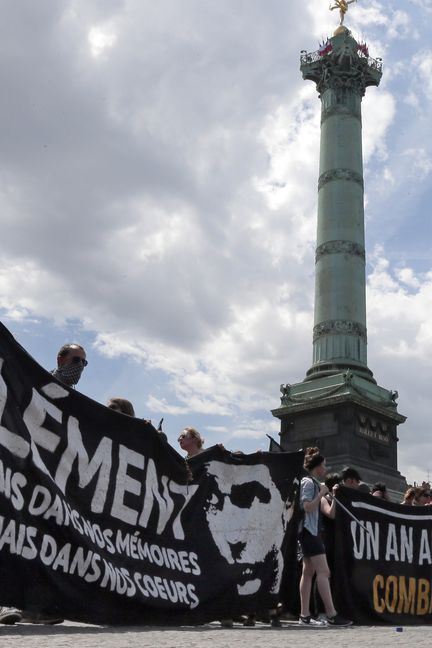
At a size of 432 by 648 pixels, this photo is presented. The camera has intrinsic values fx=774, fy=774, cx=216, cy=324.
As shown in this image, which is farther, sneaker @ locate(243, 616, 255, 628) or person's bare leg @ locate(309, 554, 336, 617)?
person's bare leg @ locate(309, 554, 336, 617)

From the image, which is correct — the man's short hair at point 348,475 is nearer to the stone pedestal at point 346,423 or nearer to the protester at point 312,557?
the protester at point 312,557

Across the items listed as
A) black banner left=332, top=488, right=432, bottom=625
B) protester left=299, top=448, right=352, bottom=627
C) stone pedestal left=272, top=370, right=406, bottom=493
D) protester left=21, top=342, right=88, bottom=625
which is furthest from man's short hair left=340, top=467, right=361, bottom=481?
stone pedestal left=272, top=370, right=406, bottom=493

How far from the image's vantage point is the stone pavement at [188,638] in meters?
4.41

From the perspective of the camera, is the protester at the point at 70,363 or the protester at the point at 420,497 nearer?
the protester at the point at 70,363

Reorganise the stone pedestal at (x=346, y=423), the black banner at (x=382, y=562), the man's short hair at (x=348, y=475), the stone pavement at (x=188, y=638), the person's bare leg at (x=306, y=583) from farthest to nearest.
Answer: the stone pedestal at (x=346, y=423) < the man's short hair at (x=348, y=475) < the black banner at (x=382, y=562) < the person's bare leg at (x=306, y=583) < the stone pavement at (x=188, y=638)

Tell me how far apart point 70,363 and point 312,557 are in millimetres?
2966

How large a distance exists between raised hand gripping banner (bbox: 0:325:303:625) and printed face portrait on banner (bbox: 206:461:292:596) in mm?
13

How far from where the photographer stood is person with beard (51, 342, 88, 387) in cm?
670

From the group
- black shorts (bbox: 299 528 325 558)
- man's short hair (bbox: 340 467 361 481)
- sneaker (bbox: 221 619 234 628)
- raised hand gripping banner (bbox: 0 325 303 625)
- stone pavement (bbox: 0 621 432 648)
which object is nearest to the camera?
stone pavement (bbox: 0 621 432 648)

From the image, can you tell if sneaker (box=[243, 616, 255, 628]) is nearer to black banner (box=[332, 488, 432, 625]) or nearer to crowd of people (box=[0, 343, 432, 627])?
crowd of people (box=[0, 343, 432, 627])

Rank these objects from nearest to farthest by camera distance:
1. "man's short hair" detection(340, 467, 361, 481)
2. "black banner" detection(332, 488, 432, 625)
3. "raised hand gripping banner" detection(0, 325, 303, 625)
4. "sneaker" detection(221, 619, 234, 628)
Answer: "raised hand gripping banner" detection(0, 325, 303, 625)
"sneaker" detection(221, 619, 234, 628)
"black banner" detection(332, 488, 432, 625)
"man's short hair" detection(340, 467, 361, 481)

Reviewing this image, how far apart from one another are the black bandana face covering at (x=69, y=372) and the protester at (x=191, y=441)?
4.26ft

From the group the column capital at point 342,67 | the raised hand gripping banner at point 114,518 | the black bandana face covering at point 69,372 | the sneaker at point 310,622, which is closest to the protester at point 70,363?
the black bandana face covering at point 69,372

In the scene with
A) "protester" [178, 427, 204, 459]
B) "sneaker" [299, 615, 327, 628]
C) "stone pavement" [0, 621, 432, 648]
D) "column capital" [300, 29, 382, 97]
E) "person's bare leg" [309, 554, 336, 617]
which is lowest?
"stone pavement" [0, 621, 432, 648]
